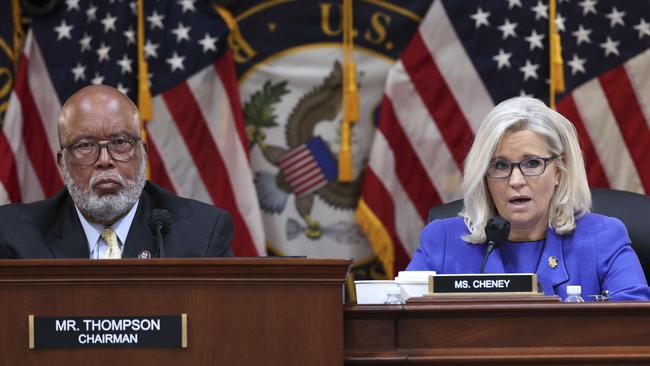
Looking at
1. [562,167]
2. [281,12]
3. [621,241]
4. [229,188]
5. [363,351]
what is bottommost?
[363,351]

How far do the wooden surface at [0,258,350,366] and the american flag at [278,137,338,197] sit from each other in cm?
304

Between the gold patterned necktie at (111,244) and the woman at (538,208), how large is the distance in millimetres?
1064

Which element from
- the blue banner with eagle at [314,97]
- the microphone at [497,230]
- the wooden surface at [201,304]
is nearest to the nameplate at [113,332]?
the wooden surface at [201,304]

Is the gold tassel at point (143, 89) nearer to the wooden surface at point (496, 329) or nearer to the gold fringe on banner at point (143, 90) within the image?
the gold fringe on banner at point (143, 90)

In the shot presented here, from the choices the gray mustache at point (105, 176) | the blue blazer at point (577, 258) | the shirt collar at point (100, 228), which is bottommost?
the blue blazer at point (577, 258)

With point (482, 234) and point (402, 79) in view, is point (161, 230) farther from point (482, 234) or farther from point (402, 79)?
point (402, 79)

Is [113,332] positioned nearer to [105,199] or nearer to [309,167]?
[105,199]

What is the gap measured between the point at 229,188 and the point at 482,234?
1.97 meters

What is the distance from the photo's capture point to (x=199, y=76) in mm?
5340

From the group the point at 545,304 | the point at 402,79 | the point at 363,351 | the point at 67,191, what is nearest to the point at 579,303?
the point at 545,304

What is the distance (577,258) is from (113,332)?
169cm

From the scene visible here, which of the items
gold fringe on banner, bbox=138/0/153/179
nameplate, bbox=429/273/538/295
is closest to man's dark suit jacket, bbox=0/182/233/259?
nameplate, bbox=429/273/538/295

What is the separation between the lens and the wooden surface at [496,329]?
2.45 meters

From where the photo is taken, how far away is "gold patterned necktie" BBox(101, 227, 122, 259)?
3605 mm
